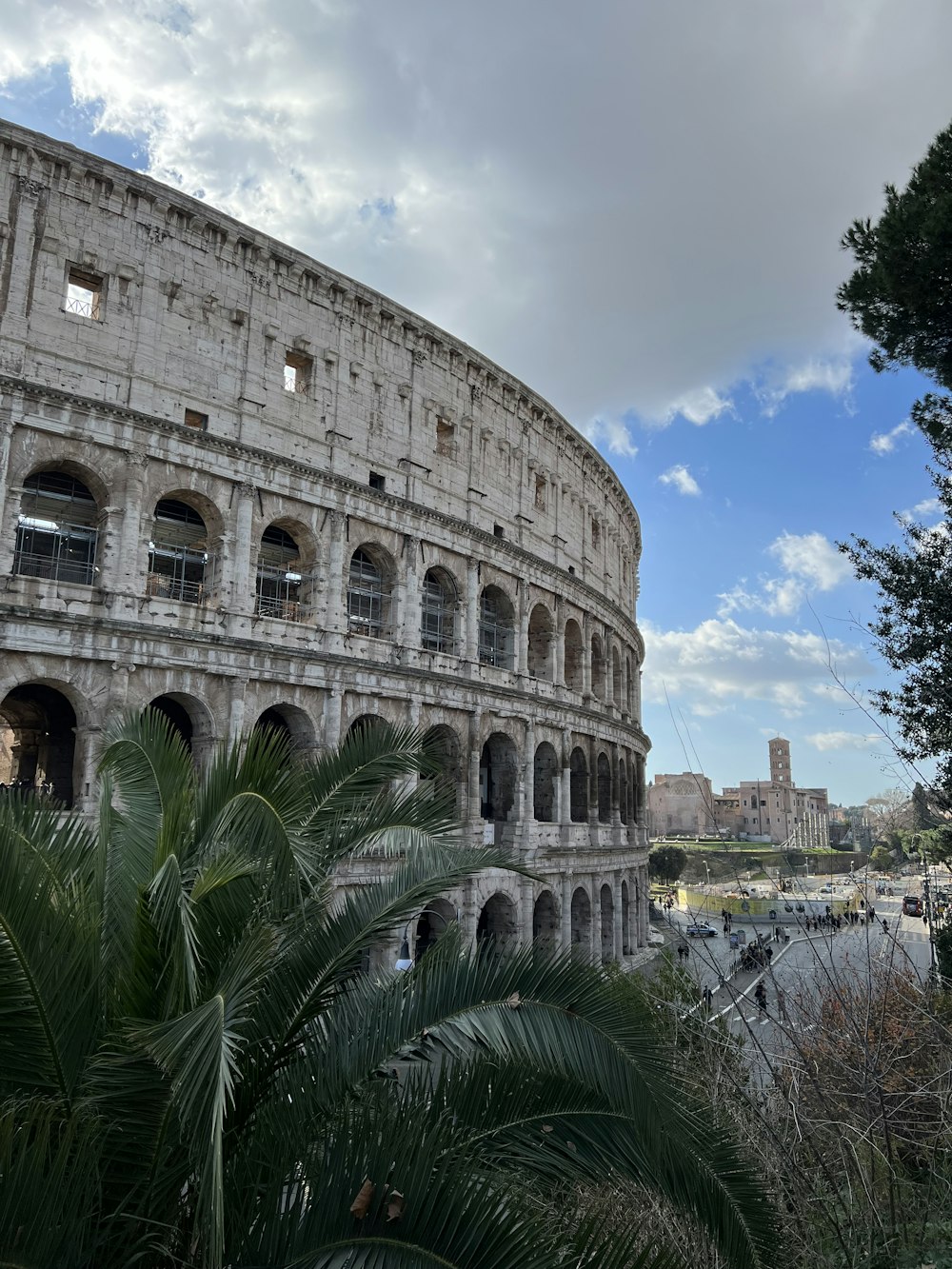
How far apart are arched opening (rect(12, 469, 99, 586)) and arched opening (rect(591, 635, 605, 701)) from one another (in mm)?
18443

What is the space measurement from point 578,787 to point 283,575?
547 inches

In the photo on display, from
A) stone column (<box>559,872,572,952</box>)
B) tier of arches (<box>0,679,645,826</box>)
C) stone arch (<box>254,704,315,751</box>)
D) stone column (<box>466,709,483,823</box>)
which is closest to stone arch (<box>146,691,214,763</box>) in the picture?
tier of arches (<box>0,679,645,826</box>)

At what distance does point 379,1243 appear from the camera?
365 cm

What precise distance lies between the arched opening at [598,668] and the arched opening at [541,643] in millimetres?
4295

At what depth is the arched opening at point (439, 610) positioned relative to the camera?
80.0ft

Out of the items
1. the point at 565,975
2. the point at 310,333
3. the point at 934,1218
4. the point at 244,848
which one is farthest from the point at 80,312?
the point at 934,1218

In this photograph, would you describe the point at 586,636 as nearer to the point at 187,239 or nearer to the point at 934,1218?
the point at 187,239

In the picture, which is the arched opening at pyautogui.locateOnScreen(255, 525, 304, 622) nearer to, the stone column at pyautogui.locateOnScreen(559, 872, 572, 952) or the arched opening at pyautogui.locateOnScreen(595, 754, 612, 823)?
the stone column at pyautogui.locateOnScreen(559, 872, 572, 952)

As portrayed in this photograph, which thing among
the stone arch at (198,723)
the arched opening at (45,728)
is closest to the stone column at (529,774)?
the stone arch at (198,723)

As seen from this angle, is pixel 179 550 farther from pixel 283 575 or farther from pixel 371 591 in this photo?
pixel 371 591

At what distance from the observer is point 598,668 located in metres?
33.1

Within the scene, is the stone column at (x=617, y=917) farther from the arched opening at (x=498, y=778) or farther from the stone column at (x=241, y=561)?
the stone column at (x=241, y=561)

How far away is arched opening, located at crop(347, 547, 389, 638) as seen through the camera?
2239 centimetres

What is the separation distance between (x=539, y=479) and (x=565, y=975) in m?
24.9
